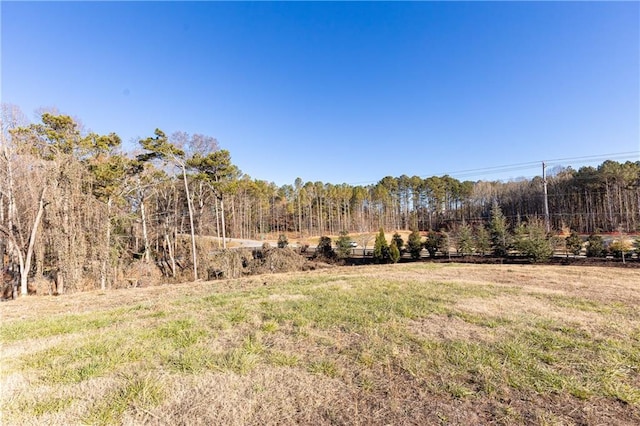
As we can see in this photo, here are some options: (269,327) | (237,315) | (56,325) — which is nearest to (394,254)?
(237,315)

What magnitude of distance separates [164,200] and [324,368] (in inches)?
915

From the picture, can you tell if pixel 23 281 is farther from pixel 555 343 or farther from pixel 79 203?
pixel 555 343

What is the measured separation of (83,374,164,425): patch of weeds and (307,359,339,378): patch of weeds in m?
1.19

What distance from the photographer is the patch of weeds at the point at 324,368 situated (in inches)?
95.3

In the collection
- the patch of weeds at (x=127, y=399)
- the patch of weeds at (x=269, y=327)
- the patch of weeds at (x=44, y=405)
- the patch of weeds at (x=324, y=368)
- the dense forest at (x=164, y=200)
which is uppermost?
the dense forest at (x=164, y=200)

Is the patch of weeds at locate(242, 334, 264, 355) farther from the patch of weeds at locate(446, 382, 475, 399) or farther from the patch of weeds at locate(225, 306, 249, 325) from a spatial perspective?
the patch of weeds at locate(446, 382, 475, 399)

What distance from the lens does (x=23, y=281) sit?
8.70m

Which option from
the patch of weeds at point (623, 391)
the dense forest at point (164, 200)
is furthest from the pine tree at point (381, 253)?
the patch of weeds at point (623, 391)

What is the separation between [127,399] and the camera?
1.96 m

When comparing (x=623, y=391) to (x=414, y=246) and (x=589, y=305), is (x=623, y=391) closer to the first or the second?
(x=589, y=305)

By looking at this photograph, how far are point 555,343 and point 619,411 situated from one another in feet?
4.00

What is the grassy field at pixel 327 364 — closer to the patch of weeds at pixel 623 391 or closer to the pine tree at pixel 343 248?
the patch of weeds at pixel 623 391

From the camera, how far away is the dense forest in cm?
891

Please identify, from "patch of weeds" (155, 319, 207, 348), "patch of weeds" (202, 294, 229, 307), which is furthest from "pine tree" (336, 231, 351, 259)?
"patch of weeds" (155, 319, 207, 348)
